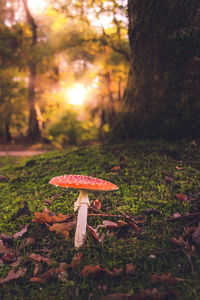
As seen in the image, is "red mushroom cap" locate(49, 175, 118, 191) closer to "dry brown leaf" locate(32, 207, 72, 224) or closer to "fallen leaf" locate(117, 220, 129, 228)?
"fallen leaf" locate(117, 220, 129, 228)

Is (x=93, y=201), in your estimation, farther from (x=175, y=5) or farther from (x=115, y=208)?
(x=175, y=5)

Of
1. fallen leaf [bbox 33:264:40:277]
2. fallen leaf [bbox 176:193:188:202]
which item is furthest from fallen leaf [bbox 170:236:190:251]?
fallen leaf [bbox 33:264:40:277]

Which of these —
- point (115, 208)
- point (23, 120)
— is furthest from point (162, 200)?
point (23, 120)

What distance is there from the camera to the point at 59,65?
63.1ft

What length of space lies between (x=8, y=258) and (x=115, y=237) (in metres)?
0.97

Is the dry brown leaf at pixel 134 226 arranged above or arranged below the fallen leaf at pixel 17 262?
above

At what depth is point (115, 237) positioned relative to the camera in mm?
1891

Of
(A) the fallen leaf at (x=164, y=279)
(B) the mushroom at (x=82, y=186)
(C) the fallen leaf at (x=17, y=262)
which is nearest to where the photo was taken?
(A) the fallen leaf at (x=164, y=279)

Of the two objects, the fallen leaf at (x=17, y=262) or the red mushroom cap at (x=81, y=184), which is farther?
the fallen leaf at (x=17, y=262)

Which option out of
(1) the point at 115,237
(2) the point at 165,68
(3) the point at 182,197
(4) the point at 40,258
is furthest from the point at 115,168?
(2) the point at 165,68

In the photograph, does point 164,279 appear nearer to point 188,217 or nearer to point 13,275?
point 188,217

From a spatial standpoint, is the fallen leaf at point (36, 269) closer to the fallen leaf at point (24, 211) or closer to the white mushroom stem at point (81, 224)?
the white mushroom stem at point (81, 224)

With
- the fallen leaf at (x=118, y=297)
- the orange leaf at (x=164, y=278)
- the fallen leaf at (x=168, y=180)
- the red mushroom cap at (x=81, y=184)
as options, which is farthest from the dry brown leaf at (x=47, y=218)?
the fallen leaf at (x=168, y=180)

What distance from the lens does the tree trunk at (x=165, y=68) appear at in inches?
140
